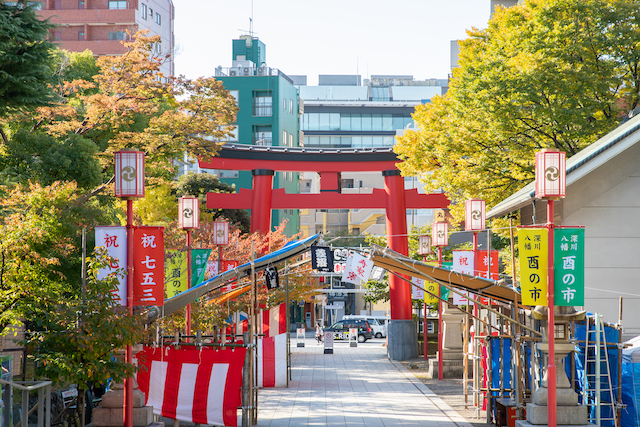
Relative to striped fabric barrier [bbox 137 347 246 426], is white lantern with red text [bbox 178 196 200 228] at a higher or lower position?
higher

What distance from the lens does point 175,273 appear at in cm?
1689

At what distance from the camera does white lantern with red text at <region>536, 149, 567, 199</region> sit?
35.0 feet

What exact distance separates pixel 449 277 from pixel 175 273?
7.49m

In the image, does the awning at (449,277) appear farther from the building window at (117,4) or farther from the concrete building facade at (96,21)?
the building window at (117,4)

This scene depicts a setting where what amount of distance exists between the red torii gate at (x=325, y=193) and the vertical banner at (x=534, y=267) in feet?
58.4

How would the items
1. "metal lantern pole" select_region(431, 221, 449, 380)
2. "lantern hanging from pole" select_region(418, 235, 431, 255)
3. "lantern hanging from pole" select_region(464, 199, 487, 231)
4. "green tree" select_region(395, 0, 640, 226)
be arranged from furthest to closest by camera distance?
"lantern hanging from pole" select_region(418, 235, 431, 255) → "metal lantern pole" select_region(431, 221, 449, 380) → "green tree" select_region(395, 0, 640, 226) → "lantern hanging from pole" select_region(464, 199, 487, 231)

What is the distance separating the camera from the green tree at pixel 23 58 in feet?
29.9

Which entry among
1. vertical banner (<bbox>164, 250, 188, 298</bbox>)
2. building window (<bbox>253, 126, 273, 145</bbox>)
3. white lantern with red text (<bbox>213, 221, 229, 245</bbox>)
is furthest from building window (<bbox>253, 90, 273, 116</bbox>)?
vertical banner (<bbox>164, 250, 188, 298</bbox>)

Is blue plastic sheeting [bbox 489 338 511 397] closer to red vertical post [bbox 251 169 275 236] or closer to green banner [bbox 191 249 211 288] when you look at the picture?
green banner [bbox 191 249 211 288]

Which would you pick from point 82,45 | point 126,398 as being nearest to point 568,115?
point 126,398

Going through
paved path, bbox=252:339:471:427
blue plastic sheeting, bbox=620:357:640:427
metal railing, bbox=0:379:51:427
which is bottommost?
→ paved path, bbox=252:339:471:427

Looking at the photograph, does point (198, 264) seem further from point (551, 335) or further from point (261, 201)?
point (261, 201)

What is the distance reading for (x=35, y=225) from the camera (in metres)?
10.5

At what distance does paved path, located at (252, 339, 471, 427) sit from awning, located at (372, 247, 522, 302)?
3150mm
